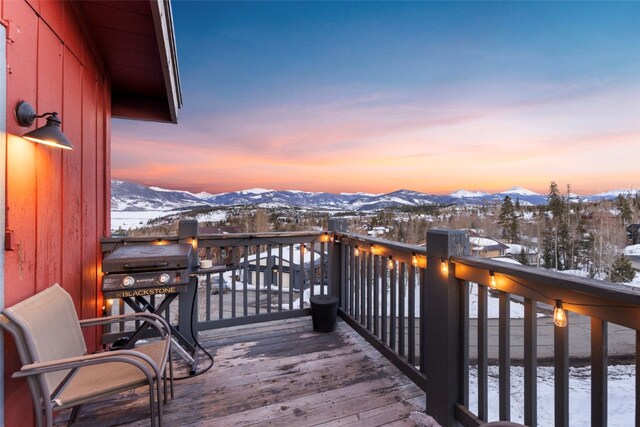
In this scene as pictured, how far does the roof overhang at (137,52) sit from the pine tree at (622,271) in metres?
34.6

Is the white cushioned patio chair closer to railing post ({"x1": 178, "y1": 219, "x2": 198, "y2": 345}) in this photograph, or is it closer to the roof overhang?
railing post ({"x1": 178, "y1": 219, "x2": 198, "y2": 345})

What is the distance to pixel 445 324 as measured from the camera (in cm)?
190

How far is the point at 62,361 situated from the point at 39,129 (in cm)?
113

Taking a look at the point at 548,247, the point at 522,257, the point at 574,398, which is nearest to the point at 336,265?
the point at 574,398

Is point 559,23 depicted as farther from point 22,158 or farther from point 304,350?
point 22,158

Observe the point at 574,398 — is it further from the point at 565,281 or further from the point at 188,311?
the point at 188,311

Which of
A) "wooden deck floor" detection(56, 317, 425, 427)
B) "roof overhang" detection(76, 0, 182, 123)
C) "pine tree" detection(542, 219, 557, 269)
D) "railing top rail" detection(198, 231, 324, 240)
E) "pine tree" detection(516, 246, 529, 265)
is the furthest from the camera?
"pine tree" detection(542, 219, 557, 269)

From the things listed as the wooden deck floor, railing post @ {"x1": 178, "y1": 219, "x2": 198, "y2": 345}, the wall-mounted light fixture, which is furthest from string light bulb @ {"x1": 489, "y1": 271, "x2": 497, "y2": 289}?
railing post @ {"x1": 178, "y1": 219, "x2": 198, "y2": 345}

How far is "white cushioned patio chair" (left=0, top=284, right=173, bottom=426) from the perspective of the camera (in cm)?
133

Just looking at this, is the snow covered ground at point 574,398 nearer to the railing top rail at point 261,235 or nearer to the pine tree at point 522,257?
the railing top rail at point 261,235

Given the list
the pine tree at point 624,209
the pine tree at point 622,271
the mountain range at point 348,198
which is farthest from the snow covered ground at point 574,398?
the pine tree at point 624,209

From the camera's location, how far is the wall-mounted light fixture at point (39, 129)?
4.81 feet

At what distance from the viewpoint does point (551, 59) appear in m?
8.41

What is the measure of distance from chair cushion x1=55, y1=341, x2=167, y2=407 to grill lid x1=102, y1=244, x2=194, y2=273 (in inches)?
26.4
